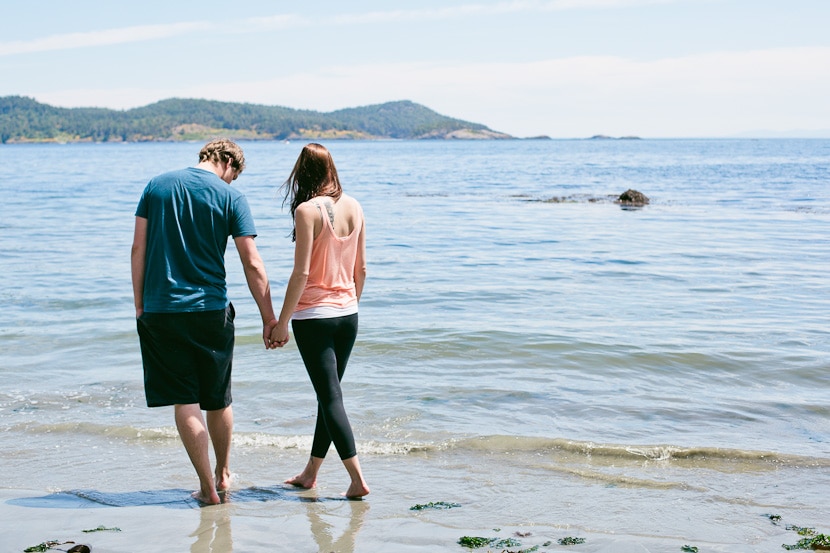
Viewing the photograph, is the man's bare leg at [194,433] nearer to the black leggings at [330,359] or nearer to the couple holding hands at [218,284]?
the couple holding hands at [218,284]

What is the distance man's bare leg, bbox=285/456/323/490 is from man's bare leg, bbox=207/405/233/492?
453mm

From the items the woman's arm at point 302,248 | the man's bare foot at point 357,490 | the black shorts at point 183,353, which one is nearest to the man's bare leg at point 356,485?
the man's bare foot at point 357,490

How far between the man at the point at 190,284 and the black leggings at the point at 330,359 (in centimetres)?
23

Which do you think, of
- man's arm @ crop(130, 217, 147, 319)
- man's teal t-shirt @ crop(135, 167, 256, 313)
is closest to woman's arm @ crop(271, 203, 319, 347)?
man's teal t-shirt @ crop(135, 167, 256, 313)

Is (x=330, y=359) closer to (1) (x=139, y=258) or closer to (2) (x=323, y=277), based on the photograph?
(2) (x=323, y=277)

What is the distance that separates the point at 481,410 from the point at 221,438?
2.90 m

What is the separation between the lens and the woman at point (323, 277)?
15.8ft

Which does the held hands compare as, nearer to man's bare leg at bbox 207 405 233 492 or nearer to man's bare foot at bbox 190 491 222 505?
man's bare leg at bbox 207 405 233 492

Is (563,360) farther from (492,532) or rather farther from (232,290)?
(232,290)

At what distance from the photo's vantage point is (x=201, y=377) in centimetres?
488

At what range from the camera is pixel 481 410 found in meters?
7.46

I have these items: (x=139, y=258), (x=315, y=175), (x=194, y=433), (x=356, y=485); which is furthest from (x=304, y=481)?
(x=315, y=175)

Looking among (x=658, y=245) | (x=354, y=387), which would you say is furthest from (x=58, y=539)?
(x=658, y=245)

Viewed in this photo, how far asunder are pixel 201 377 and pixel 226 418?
360mm
